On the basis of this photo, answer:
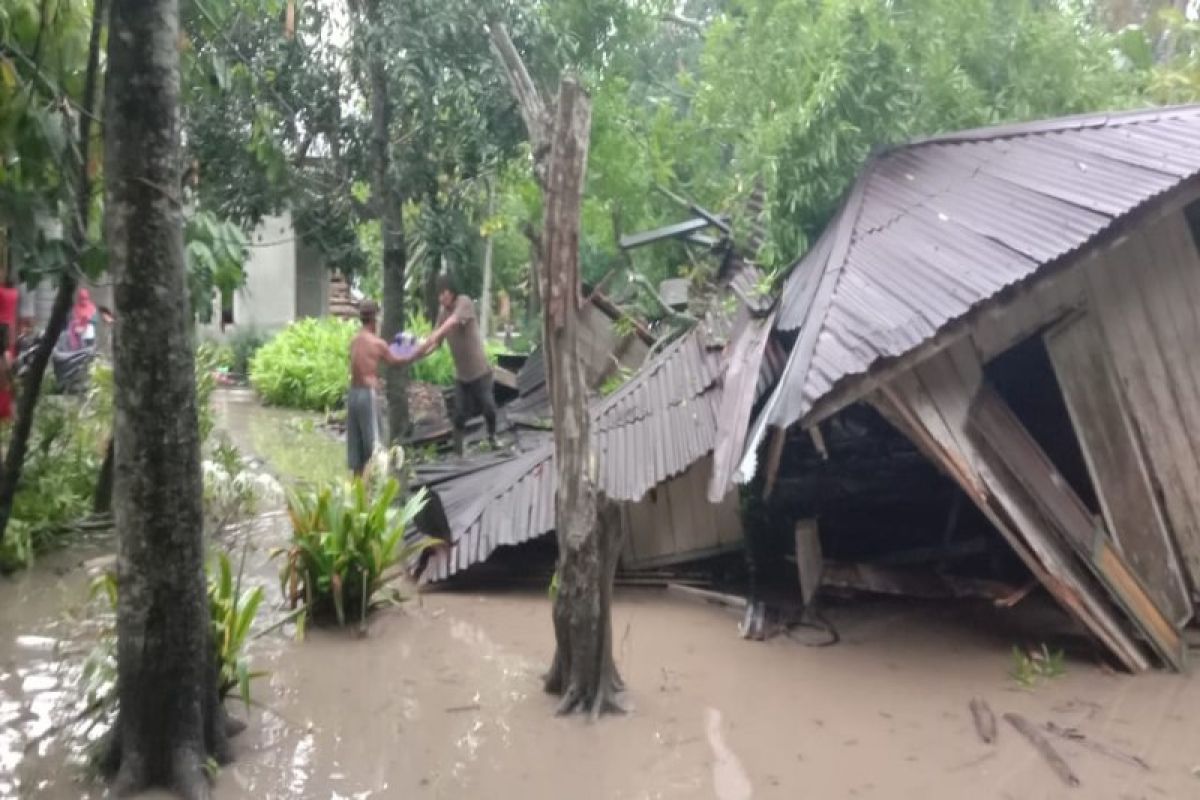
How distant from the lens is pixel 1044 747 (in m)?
5.27

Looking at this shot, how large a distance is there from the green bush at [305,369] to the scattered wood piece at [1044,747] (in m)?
13.6

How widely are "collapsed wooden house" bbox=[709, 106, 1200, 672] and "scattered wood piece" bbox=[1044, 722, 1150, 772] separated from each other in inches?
35.4

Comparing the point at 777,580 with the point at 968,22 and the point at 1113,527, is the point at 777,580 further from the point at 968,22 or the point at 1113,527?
the point at 968,22

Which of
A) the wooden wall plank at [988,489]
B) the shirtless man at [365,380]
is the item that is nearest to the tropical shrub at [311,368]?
the shirtless man at [365,380]

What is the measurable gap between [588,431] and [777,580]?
2.85m

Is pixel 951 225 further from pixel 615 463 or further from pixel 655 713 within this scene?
pixel 655 713

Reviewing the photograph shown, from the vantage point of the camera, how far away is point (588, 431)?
553 cm

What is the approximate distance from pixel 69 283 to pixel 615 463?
3668mm

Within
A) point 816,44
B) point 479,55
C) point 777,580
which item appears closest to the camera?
point 777,580

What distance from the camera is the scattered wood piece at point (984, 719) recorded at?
5406 mm

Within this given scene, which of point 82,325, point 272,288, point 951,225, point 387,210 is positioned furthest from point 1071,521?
point 272,288

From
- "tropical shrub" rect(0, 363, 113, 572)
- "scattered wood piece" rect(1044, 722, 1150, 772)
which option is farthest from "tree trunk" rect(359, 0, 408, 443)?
"scattered wood piece" rect(1044, 722, 1150, 772)

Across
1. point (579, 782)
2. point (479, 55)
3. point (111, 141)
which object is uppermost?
point (479, 55)

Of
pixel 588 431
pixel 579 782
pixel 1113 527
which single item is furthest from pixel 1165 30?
pixel 579 782
